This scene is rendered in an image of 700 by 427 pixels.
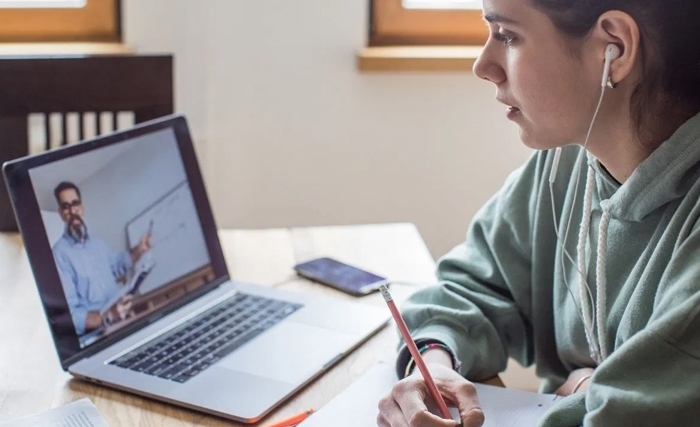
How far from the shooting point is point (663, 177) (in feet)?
3.17

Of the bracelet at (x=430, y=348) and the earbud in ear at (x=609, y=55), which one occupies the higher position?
the earbud in ear at (x=609, y=55)

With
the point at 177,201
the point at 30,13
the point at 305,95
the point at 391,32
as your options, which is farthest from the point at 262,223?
the point at 177,201

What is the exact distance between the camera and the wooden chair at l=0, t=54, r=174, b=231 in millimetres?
1618

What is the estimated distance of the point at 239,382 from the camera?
3.51 ft

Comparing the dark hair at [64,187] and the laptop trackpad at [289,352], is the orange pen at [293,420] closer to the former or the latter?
the laptop trackpad at [289,352]

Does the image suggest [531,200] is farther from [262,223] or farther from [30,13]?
[30,13]

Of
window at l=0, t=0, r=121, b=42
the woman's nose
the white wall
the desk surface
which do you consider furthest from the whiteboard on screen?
window at l=0, t=0, r=121, b=42

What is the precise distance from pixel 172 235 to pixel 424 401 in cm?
46

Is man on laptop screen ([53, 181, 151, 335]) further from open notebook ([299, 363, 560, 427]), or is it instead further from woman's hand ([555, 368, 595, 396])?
woman's hand ([555, 368, 595, 396])

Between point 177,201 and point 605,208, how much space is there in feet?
1.88

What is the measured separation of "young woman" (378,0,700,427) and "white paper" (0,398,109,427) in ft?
0.96

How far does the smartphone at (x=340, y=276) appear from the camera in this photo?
1383mm

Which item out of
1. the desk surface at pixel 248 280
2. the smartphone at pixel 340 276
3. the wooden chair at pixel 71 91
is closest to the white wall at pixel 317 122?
the wooden chair at pixel 71 91

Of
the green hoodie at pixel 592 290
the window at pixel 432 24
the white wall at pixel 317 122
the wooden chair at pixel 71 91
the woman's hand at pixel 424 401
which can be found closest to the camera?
the green hoodie at pixel 592 290
